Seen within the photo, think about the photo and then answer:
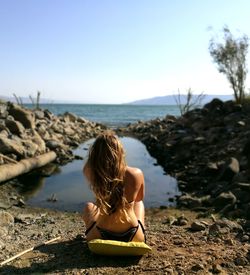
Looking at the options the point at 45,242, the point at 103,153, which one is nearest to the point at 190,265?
the point at 103,153

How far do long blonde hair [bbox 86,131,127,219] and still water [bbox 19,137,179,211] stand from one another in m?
3.95

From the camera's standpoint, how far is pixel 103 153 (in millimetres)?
5168

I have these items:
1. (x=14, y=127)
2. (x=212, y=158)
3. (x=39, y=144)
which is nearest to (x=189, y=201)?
(x=212, y=158)

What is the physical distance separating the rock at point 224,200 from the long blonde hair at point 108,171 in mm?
5003

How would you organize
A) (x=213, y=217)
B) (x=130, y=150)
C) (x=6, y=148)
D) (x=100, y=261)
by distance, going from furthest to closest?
(x=130, y=150)
(x=6, y=148)
(x=213, y=217)
(x=100, y=261)

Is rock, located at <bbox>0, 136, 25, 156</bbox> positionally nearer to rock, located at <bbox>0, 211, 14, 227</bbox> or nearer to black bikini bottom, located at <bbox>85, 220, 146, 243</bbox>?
rock, located at <bbox>0, 211, 14, 227</bbox>

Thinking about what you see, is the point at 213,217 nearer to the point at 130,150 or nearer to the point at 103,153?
the point at 103,153

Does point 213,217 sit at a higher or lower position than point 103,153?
lower

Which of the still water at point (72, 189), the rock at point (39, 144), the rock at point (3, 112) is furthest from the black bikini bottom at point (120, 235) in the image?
the rock at point (3, 112)

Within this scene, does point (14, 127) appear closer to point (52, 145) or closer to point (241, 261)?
point (52, 145)

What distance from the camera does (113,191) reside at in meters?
5.30

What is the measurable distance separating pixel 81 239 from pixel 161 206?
14.7 feet

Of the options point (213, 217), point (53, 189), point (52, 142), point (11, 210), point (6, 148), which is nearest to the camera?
point (213, 217)

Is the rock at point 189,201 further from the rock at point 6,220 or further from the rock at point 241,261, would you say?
the rock at point 241,261
